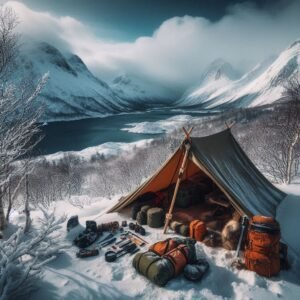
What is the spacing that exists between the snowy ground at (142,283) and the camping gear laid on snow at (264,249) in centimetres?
18

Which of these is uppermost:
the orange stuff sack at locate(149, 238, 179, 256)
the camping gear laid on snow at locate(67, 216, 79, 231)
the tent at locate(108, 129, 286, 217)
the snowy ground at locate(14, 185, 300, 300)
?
the tent at locate(108, 129, 286, 217)

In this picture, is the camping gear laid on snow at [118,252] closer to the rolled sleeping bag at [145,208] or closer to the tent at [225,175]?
the rolled sleeping bag at [145,208]

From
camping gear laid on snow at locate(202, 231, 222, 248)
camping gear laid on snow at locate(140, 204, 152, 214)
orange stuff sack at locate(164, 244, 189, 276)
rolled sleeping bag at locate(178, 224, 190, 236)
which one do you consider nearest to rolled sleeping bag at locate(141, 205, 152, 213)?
camping gear laid on snow at locate(140, 204, 152, 214)

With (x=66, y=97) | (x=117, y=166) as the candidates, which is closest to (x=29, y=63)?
(x=66, y=97)

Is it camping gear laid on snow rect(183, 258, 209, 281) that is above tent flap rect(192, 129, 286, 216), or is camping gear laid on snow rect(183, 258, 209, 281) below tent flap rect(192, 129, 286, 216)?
below

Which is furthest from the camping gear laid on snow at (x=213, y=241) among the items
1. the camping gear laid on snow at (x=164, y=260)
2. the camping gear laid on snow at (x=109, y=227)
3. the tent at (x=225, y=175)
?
the camping gear laid on snow at (x=109, y=227)

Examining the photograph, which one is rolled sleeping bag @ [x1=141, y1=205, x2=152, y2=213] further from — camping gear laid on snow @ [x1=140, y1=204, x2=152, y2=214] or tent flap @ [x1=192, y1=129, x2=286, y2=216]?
tent flap @ [x1=192, y1=129, x2=286, y2=216]

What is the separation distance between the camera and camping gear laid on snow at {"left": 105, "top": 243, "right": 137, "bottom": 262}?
6.14m

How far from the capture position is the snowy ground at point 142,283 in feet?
16.3

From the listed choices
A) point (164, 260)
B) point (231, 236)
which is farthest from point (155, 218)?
point (164, 260)

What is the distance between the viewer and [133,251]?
6.54m

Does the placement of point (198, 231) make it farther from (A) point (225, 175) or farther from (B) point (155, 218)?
(A) point (225, 175)

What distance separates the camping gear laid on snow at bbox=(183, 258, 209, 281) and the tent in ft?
6.74

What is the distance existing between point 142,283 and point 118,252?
1296 mm
